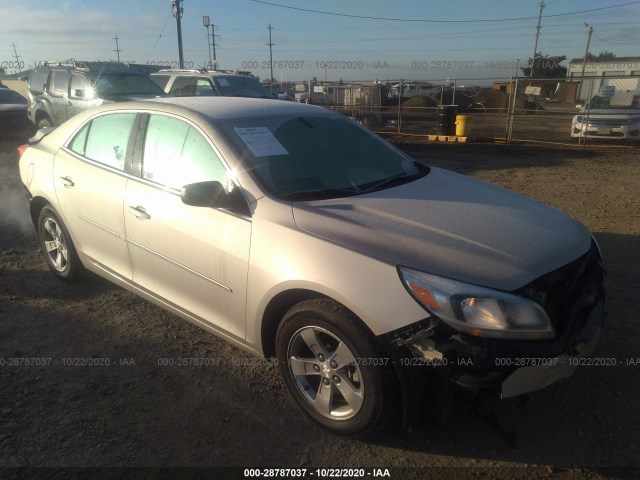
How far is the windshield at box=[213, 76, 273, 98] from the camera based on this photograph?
37.9 ft

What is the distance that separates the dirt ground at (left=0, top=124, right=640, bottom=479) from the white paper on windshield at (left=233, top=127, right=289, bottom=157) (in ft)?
4.58

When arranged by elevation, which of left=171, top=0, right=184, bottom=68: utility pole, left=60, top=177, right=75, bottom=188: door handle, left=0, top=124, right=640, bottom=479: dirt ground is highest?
left=171, top=0, right=184, bottom=68: utility pole

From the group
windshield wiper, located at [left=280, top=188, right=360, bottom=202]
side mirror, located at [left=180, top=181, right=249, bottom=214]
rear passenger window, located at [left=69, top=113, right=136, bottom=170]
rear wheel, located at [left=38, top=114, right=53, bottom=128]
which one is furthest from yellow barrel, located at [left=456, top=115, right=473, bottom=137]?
side mirror, located at [left=180, top=181, right=249, bottom=214]

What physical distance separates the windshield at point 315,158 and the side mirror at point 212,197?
→ 0.19 metres

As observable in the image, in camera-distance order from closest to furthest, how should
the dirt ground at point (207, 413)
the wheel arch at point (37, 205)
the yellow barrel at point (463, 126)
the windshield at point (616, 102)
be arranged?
the dirt ground at point (207, 413) < the wheel arch at point (37, 205) < the windshield at point (616, 102) < the yellow barrel at point (463, 126)

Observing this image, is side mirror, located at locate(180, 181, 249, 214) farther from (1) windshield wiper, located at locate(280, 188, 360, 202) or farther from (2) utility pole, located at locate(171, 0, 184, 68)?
(2) utility pole, located at locate(171, 0, 184, 68)

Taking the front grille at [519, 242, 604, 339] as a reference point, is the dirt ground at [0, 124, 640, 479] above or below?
below

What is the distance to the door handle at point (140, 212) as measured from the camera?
322cm

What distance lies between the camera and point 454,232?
2541mm

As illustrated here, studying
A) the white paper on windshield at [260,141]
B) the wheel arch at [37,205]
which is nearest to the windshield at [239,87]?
the wheel arch at [37,205]

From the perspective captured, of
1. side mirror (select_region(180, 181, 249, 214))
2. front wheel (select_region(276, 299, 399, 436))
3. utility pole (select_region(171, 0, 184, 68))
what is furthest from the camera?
utility pole (select_region(171, 0, 184, 68))

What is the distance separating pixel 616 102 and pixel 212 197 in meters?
16.5

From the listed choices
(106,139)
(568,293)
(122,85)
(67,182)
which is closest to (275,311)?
(568,293)

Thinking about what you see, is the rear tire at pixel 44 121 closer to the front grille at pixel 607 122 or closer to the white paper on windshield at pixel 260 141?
the white paper on windshield at pixel 260 141
